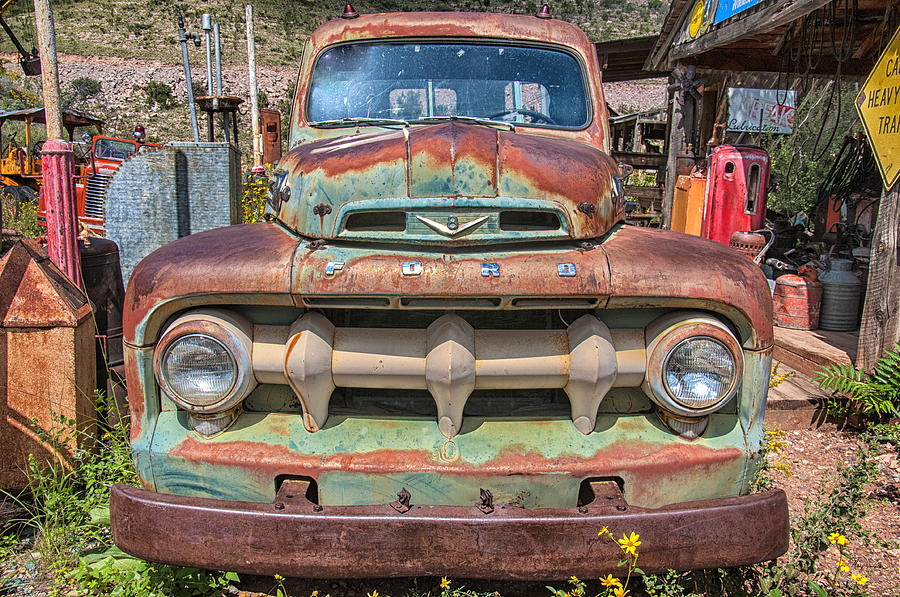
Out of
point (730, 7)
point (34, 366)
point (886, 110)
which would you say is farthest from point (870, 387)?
point (34, 366)

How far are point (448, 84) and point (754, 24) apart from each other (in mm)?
4067

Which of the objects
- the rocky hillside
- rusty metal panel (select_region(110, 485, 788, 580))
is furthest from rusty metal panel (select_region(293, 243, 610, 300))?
the rocky hillside

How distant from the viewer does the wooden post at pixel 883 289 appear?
430 cm

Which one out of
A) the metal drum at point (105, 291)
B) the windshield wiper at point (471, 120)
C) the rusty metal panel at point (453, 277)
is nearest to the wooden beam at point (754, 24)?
the windshield wiper at point (471, 120)

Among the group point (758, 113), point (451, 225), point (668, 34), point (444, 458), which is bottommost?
point (444, 458)

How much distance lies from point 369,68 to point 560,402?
2.09 meters

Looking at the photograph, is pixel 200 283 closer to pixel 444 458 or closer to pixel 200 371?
pixel 200 371

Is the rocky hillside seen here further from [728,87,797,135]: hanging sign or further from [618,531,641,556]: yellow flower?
[618,531,641,556]: yellow flower

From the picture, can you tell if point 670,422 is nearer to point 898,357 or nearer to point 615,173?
point 615,173

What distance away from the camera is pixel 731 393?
2166 mm

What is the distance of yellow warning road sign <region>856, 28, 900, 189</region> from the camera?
14.0ft

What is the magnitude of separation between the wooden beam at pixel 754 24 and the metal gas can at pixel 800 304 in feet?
7.35

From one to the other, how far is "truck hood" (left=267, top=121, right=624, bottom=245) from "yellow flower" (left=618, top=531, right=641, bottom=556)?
1010 millimetres

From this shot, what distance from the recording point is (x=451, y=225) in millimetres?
2240
